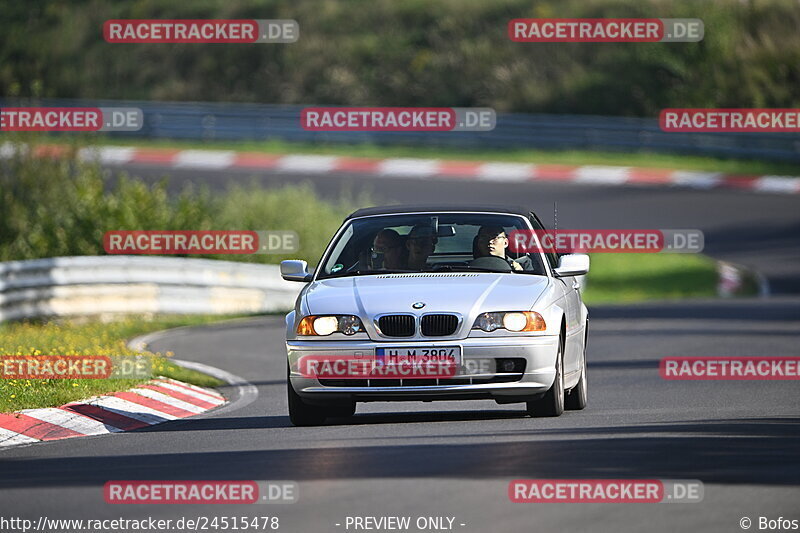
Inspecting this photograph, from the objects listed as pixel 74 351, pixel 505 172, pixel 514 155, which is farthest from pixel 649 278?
pixel 74 351

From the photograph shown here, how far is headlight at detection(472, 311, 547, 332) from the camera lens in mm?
11281

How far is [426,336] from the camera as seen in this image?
11.2 m

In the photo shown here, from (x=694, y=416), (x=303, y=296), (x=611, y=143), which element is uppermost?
(x=611, y=143)

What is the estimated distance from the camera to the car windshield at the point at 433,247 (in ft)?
40.2

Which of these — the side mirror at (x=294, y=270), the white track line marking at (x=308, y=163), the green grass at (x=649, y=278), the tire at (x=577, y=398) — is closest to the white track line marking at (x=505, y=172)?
the white track line marking at (x=308, y=163)

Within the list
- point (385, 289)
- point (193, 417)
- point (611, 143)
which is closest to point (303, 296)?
point (385, 289)

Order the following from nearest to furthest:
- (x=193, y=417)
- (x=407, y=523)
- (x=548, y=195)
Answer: (x=407, y=523), (x=193, y=417), (x=548, y=195)

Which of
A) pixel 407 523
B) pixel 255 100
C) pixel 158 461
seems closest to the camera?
pixel 407 523

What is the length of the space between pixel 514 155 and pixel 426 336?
1330 inches

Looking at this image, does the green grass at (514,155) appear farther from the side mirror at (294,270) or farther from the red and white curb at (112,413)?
the side mirror at (294,270)

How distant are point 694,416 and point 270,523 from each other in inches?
194

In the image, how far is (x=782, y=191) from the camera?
128 ft

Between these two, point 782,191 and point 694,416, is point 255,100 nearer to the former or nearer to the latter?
point 782,191

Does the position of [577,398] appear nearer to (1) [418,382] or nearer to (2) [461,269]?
(2) [461,269]
